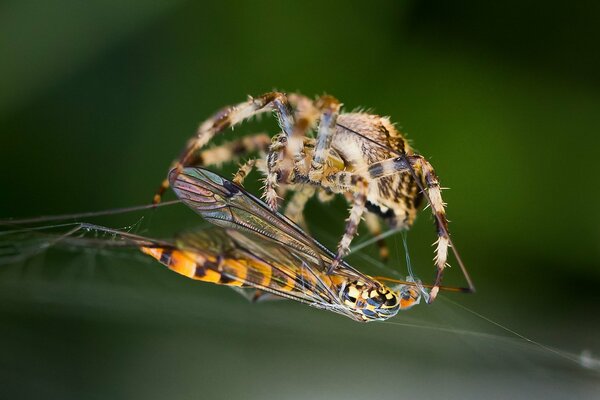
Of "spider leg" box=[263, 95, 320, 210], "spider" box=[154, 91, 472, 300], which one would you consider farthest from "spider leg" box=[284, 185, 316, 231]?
"spider leg" box=[263, 95, 320, 210]

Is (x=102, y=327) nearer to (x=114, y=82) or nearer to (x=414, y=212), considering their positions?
(x=414, y=212)

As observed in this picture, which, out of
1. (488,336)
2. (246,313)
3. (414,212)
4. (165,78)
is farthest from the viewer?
(165,78)

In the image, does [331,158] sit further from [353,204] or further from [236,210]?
[236,210]

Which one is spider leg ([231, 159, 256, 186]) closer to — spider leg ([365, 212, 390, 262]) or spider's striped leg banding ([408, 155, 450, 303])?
spider's striped leg banding ([408, 155, 450, 303])

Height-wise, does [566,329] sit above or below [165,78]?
below

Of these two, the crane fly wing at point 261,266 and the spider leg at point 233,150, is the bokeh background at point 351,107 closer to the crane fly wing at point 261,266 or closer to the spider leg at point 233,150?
the spider leg at point 233,150

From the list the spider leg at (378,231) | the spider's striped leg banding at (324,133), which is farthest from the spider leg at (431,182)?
the spider leg at (378,231)

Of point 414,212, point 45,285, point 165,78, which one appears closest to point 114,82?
point 165,78
